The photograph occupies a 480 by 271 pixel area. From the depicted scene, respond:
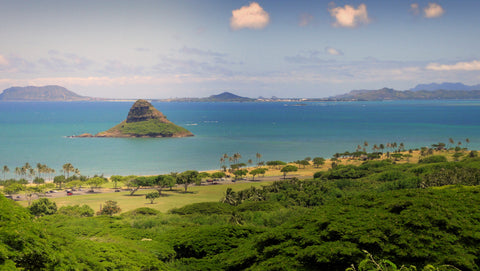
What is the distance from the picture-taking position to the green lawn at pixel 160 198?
5319 centimetres

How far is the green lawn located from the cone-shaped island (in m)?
87.0

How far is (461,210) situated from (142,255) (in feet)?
58.0

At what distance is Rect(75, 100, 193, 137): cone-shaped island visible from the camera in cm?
15450

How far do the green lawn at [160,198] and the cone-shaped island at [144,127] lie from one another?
87012mm

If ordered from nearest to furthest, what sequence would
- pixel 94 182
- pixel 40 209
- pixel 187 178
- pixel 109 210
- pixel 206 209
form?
pixel 206 209, pixel 40 209, pixel 109 210, pixel 187 178, pixel 94 182

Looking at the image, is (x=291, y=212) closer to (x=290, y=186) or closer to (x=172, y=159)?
(x=290, y=186)

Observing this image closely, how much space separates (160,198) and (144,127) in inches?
4187

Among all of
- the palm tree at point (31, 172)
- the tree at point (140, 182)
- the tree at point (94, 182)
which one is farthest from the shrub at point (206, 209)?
the palm tree at point (31, 172)

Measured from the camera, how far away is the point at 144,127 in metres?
160

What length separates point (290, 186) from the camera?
182ft

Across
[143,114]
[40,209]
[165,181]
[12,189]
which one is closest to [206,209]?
[40,209]

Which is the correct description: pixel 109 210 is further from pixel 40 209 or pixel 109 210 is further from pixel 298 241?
pixel 298 241

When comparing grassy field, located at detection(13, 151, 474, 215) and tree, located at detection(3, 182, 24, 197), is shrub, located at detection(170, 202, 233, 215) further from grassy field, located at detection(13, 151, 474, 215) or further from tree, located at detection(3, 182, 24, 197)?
tree, located at detection(3, 182, 24, 197)

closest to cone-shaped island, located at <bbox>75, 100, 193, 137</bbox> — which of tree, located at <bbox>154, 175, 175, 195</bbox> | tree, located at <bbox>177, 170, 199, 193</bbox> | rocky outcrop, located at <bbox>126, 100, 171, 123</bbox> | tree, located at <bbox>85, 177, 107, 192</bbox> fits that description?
rocky outcrop, located at <bbox>126, 100, 171, 123</bbox>
